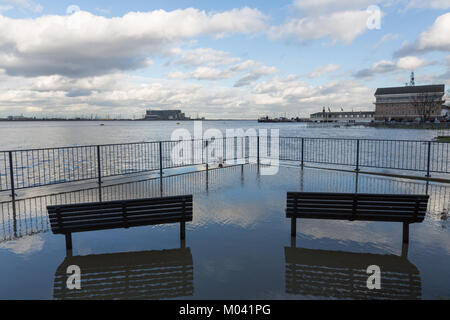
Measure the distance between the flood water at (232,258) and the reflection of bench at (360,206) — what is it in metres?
0.51

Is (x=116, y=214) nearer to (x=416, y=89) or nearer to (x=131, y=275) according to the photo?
(x=131, y=275)

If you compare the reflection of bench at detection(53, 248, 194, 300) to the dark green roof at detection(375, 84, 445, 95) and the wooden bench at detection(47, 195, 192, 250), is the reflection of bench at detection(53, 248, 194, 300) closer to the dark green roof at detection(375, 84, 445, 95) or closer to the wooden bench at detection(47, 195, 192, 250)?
the wooden bench at detection(47, 195, 192, 250)

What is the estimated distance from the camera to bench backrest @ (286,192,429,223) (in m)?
5.95

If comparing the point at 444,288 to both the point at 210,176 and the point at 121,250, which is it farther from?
the point at 210,176

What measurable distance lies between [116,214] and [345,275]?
3874 mm

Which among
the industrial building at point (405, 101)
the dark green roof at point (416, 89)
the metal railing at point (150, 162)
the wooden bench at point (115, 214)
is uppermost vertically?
the dark green roof at point (416, 89)

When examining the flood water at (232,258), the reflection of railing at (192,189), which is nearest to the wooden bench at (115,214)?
the flood water at (232,258)

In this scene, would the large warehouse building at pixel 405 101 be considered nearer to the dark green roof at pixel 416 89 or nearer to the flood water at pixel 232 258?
the dark green roof at pixel 416 89

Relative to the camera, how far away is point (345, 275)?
490cm

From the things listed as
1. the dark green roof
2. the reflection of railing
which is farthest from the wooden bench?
the dark green roof

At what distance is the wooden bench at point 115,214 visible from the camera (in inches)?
222

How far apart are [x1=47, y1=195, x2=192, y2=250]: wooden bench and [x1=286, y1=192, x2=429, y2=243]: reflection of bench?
2144 mm
